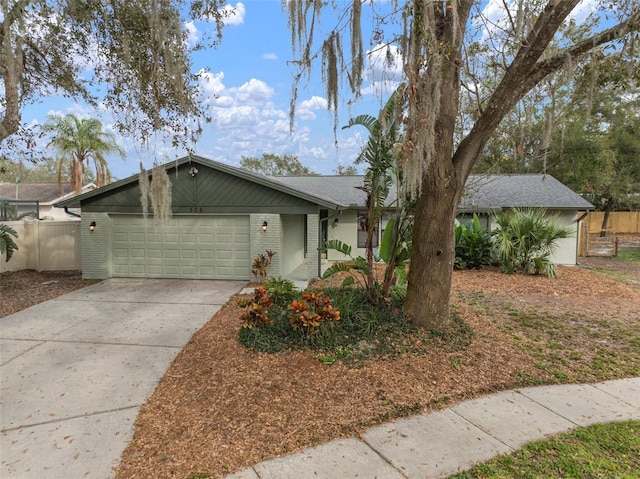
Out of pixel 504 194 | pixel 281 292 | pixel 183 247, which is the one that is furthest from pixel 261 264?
pixel 504 194

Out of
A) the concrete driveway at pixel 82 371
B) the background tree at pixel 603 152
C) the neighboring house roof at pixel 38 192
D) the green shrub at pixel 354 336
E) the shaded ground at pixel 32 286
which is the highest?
the background tree at pixel 603 152

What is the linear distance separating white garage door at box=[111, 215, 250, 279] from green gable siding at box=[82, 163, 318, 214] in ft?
1.15

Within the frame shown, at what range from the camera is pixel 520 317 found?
6438mm

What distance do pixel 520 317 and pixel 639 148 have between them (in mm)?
21876

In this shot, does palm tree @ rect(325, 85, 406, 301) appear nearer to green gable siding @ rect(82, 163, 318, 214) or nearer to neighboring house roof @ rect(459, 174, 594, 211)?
green gable siding @ rect(82, 163, 318, 214)

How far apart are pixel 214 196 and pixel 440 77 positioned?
23.6ft

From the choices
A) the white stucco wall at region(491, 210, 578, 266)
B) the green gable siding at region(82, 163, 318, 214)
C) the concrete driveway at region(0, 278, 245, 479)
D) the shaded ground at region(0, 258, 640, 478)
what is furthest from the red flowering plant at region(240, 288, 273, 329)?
the white stucco wall at region(491, 210, 578, 266)

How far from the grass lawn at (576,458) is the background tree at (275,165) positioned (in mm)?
38011

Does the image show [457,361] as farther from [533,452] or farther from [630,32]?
[630,32]

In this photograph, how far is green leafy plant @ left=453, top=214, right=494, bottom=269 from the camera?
11.1m

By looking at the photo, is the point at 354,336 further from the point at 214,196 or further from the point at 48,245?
the point at 48,245

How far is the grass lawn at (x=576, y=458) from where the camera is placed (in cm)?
262

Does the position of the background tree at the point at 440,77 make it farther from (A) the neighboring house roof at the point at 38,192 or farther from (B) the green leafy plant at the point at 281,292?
(A) the neighboring house roof at the point at 38,192

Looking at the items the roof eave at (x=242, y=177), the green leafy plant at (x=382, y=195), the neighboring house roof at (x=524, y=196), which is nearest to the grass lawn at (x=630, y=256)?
the neighboring house roof at (x=524, y=196)
